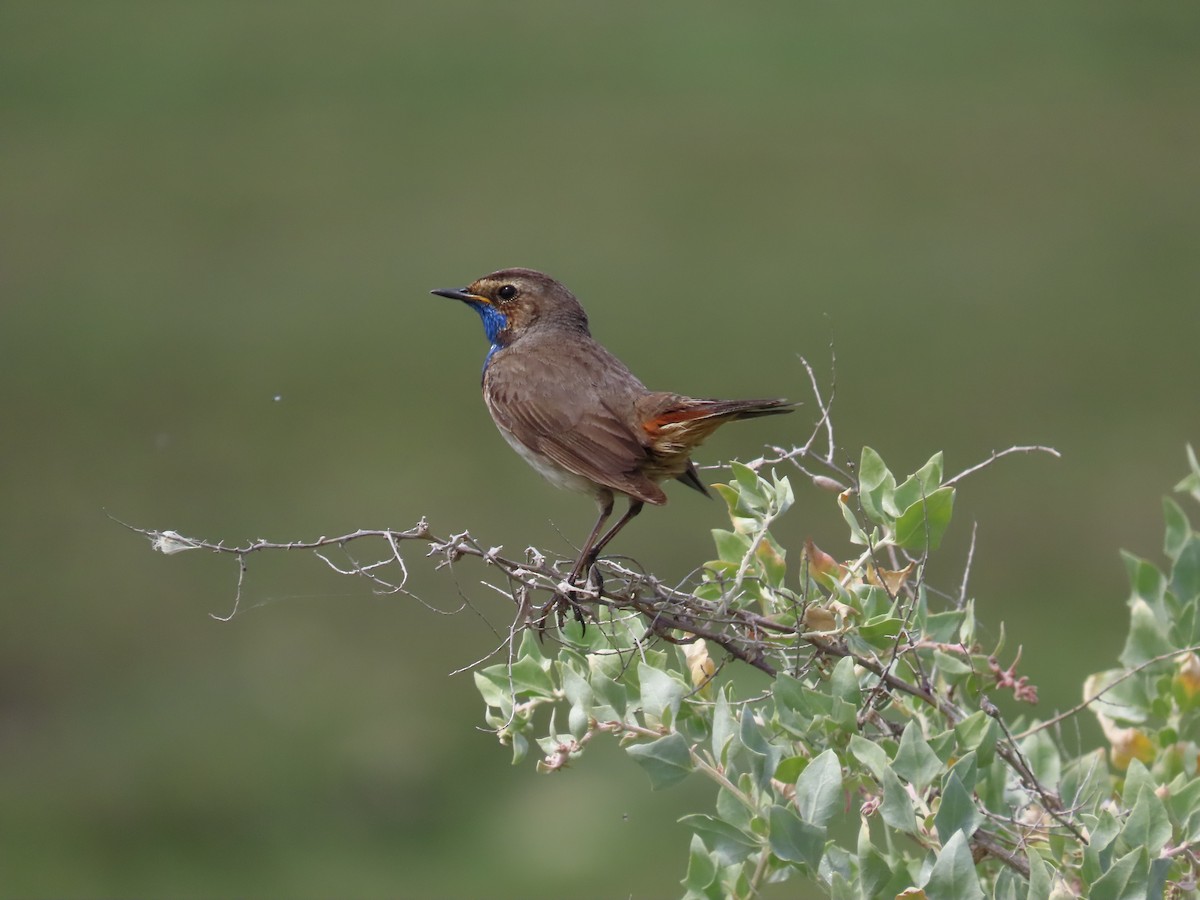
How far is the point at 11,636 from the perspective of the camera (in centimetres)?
996

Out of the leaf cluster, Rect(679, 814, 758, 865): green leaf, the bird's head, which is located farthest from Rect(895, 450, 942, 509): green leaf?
the bird's head

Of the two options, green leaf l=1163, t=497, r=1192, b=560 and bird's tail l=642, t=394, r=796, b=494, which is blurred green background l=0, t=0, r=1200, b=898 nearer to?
bird's tail l=642, t=394, r=796, b=494

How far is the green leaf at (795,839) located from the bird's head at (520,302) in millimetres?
3192

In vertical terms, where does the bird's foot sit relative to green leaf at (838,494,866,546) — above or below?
below

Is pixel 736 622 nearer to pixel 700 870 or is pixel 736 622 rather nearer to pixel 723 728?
pixel 723 728

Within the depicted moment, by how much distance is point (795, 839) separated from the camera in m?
2.77

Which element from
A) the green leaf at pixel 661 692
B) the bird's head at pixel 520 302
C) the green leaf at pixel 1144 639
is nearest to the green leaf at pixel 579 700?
the green leaf at pixel 661 692

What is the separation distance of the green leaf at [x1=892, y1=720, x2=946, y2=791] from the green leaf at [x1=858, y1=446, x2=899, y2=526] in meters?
0.46

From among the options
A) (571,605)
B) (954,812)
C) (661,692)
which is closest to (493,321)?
(571,605)

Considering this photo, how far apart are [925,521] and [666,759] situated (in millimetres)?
670

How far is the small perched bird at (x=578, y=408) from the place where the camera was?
4582 millimetres

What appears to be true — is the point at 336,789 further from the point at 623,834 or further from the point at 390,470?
the point at 390,470

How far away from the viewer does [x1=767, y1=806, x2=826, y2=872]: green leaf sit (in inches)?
108

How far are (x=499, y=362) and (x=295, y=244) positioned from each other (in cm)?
1085
